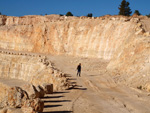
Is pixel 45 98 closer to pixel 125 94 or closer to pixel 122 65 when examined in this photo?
pixel 125 94

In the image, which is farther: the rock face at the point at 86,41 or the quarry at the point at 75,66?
the rock face at the point at 86,41

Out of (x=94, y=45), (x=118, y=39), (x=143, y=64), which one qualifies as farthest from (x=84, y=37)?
(x=143, y=64)

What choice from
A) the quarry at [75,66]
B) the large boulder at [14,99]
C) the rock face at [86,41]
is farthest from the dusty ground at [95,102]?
the rock face at [86,41]

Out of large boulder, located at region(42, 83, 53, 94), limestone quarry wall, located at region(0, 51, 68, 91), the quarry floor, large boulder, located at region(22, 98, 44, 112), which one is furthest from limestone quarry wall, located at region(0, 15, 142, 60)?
large boulder, located at region(22, 98, 44, 112)

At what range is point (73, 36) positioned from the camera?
4784 cm

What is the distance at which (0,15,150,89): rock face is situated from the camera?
2289 cm

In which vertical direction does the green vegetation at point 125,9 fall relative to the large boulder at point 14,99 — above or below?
above

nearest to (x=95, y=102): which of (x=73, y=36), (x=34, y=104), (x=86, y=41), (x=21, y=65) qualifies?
(x=34, y=104)

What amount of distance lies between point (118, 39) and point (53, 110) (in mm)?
27260

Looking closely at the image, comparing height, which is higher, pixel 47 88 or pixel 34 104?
pixel 47 88

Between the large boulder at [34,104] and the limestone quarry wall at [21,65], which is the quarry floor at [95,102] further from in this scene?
the limestone quarry wall at [21,65]

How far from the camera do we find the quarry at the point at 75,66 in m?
11.9

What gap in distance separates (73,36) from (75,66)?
14.8 meters

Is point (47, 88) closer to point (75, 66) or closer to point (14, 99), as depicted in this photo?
point (14, 99)
